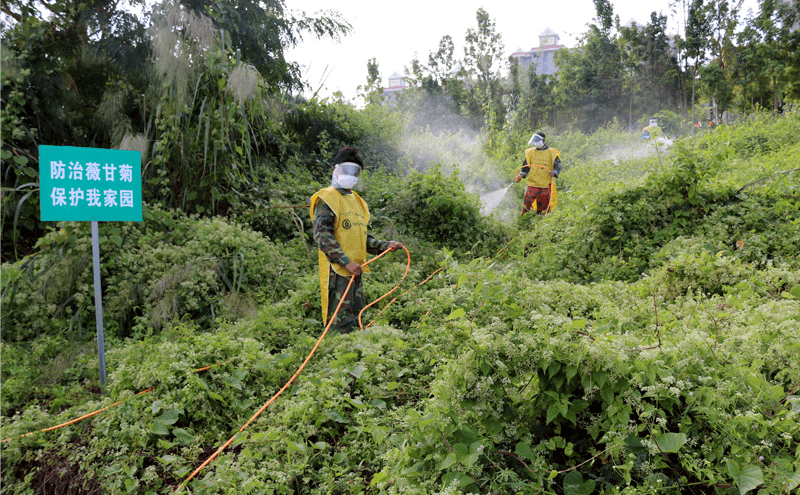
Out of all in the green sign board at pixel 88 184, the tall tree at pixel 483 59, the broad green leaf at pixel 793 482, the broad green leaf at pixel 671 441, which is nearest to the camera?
the broad green leaf at pixel 793 482

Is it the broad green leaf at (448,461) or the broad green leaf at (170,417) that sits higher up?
the broad green leaf at (448,461)

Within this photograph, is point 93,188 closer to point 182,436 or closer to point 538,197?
point 182,436

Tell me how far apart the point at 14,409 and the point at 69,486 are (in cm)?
135

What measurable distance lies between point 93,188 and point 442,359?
2922 millimetres

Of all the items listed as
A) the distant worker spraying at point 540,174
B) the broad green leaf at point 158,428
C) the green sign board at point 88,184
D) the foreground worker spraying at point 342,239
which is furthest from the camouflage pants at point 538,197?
the broad green leaf at point 158,428

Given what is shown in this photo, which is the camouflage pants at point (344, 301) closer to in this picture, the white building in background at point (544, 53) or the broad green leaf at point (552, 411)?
the broad green leaf at point (552, 411)

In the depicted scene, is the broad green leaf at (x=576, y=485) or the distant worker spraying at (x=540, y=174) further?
the distant worker spraying at (x=540, y=174)

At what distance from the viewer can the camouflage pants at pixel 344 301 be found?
429 centimetres

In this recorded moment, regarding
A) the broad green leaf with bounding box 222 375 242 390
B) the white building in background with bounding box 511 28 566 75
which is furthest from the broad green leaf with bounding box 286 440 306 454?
the white building in background with bounding box 511 28 566 75

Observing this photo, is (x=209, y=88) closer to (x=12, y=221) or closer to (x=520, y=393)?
(x=12, y=221)

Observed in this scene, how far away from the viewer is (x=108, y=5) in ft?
20.8

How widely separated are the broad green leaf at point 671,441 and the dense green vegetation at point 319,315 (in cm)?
1

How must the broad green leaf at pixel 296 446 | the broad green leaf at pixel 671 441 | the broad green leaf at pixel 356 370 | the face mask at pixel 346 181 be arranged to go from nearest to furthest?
the broad green leaf at pixel 671 441, the broad green leaf at pixel 296 446, the broad green leaf at pixel 356 370, the face mask at pixel 346 181

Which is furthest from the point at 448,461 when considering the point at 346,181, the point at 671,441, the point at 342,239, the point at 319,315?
the point at 319,315
